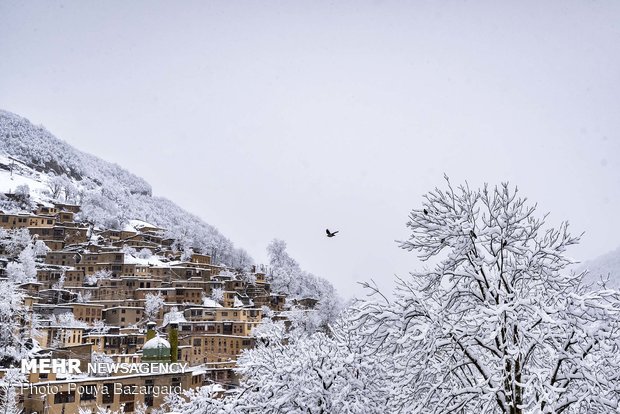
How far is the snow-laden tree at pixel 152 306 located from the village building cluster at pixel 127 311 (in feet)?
0.56

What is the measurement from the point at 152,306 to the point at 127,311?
374cm

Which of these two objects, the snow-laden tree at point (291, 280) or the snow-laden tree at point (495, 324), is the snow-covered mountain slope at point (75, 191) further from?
the snow-laden tree at point (495, 324)

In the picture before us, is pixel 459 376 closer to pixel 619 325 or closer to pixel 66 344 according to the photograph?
pixel 619 325

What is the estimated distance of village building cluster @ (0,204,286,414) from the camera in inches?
1884

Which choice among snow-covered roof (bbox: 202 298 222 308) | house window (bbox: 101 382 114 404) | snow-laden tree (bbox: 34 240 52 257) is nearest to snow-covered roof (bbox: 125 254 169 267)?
snow-covered roof (bbox: 202 298 222 308)

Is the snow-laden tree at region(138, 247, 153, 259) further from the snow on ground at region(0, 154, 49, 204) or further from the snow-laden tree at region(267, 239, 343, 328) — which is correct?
the snow on ground at region(0, 154, 49, 204)

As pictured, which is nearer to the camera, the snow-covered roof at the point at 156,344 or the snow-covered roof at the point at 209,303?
the snow-covered roof at the point at 156,344

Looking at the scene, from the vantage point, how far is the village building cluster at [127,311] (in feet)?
157

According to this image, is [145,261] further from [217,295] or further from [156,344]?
[156,344]

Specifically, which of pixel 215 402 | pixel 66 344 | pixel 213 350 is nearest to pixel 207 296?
pixel 213 350

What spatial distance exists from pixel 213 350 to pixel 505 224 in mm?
66582

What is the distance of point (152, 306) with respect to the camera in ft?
266

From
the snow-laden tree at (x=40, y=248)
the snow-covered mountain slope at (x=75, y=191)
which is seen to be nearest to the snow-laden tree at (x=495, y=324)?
the snow-laden tree at (x=40, y=248)

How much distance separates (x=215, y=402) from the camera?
16578 millimetres
